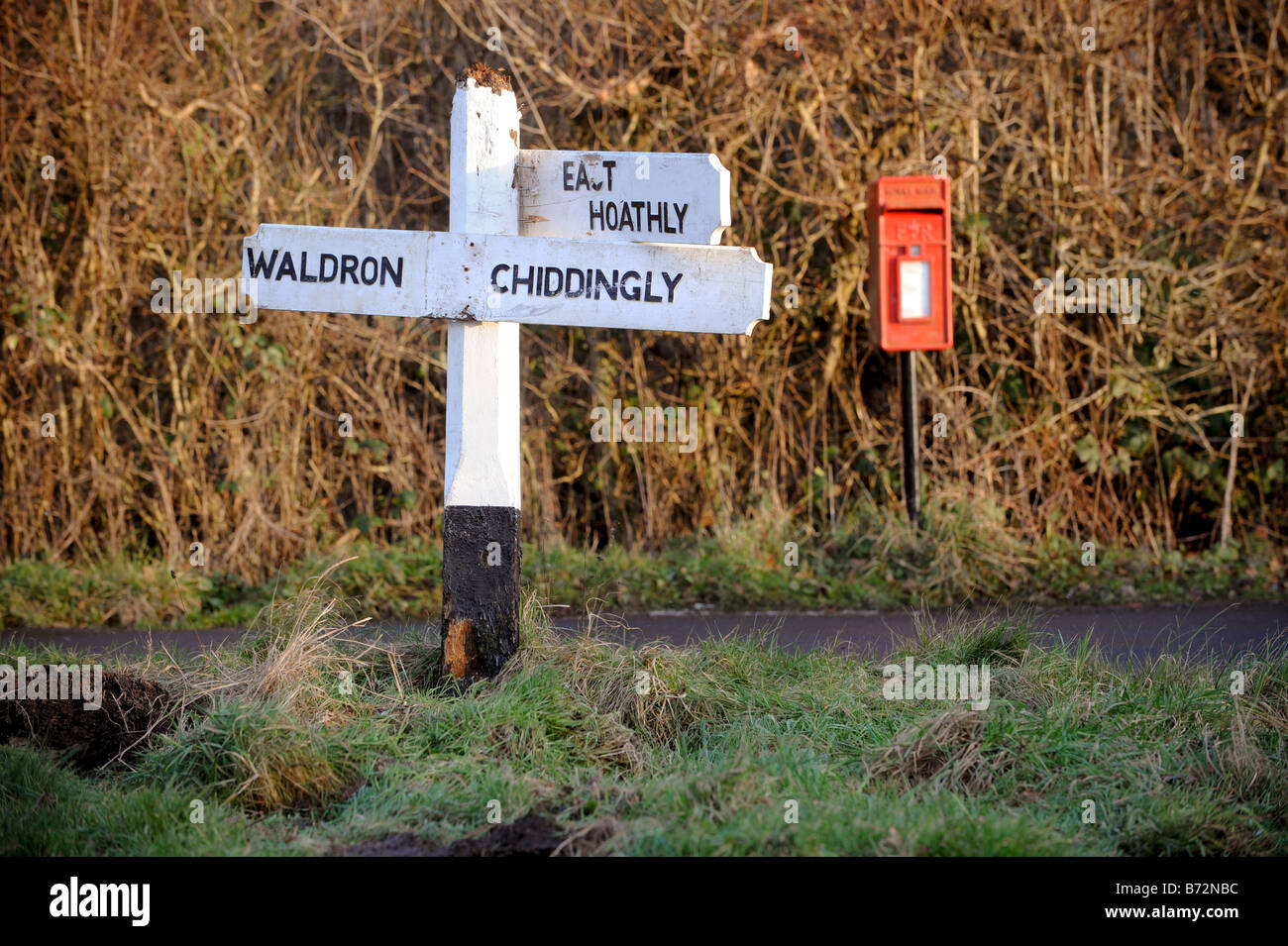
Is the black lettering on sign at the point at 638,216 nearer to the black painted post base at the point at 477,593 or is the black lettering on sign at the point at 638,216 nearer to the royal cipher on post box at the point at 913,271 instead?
the black painted post base at the point at 477,593

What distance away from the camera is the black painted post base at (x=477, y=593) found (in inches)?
162

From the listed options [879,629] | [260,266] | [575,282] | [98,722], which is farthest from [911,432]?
[98,722]

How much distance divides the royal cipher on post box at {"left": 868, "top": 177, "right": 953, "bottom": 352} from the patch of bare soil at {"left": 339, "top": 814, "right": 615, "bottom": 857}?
4.88 meters

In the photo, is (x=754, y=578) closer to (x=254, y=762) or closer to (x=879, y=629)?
(x=879, y=629)

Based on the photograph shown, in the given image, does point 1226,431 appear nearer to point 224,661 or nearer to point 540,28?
point 540,28

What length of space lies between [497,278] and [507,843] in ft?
6.54

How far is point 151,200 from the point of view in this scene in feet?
26.2

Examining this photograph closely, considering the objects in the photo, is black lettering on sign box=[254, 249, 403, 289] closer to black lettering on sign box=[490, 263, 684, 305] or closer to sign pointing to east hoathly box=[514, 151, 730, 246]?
black lettering on sign box=[490, 263, 684, 305]

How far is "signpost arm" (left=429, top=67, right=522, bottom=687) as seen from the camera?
13.5 ft

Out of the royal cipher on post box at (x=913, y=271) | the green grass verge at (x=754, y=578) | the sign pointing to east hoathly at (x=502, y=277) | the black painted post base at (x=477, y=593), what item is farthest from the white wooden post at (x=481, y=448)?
the royal cipher on post box at (x=913, y=271)

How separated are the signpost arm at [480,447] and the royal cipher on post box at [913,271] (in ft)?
12.0
